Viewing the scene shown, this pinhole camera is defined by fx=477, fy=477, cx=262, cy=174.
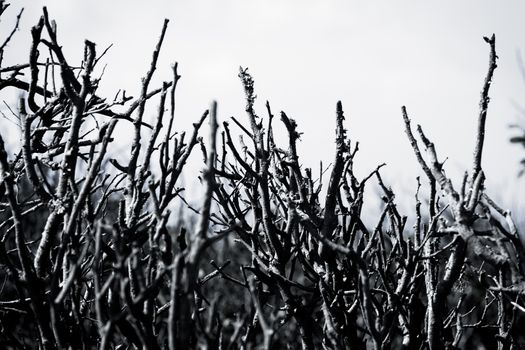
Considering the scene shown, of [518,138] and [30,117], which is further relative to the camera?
[518,138]

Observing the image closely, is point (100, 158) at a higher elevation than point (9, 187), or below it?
higher

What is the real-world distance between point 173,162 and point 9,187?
0.69 m

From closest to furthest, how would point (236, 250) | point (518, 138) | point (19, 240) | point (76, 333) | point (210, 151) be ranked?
point (210, 151) → point (19, 240) → point (76, 333) → point (518, 138) → point (236, 250)

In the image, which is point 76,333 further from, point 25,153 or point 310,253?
point 310,253

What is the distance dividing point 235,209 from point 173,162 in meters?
0.57

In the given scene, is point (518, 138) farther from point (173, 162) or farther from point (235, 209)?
point (173, 162)

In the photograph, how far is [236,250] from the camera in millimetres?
17984

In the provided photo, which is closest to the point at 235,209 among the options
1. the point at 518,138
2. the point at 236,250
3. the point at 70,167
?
the point at 70,167

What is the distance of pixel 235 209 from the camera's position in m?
2.65

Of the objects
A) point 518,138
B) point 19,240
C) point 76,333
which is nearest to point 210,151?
point 19,240

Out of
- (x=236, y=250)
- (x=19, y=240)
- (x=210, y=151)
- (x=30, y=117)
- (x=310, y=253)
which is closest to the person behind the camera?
(x=210, y=151)

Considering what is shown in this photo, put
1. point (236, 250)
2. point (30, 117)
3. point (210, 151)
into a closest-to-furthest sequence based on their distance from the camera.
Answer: point (210, 151) → point (30, 117) → point (236, 250)

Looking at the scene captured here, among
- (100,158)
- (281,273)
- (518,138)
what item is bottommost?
(281,273)

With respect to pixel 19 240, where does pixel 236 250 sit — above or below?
above
